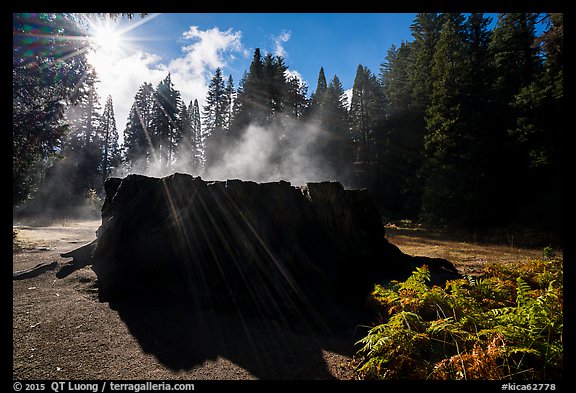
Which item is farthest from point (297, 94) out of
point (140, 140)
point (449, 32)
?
point (140, 140)

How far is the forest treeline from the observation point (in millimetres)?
11719

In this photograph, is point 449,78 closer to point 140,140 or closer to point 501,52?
point 501,52

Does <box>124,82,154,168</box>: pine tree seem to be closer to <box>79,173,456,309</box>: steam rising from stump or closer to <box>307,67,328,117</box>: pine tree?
<box>307,67,328,117</box>: pine tree

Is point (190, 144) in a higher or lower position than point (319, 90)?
lower

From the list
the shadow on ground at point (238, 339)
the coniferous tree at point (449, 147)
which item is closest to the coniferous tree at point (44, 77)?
the shadow on ground at point (238, 339)

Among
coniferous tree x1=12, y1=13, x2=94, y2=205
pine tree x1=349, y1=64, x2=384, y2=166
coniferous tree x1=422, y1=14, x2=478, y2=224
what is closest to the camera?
coniferous tree x1=12, y1=13, x2=94, y2=205

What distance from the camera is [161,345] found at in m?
3.38

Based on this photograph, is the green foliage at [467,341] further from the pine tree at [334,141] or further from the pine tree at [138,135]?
the pine tree at [138,135]

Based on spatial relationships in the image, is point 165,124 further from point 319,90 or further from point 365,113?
point 365,113

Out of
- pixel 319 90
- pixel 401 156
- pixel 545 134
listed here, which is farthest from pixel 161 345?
pixel 319 90

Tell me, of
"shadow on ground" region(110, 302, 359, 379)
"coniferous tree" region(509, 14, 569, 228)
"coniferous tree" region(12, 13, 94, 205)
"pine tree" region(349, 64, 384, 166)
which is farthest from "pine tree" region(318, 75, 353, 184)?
"shadow on ground" region(110, 302, 359, 379)

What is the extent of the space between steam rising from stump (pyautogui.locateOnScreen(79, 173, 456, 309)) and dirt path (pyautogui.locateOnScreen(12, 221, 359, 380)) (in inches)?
22.6

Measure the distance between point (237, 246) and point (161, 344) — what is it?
7.41ft

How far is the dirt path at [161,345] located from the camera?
9.32ft
